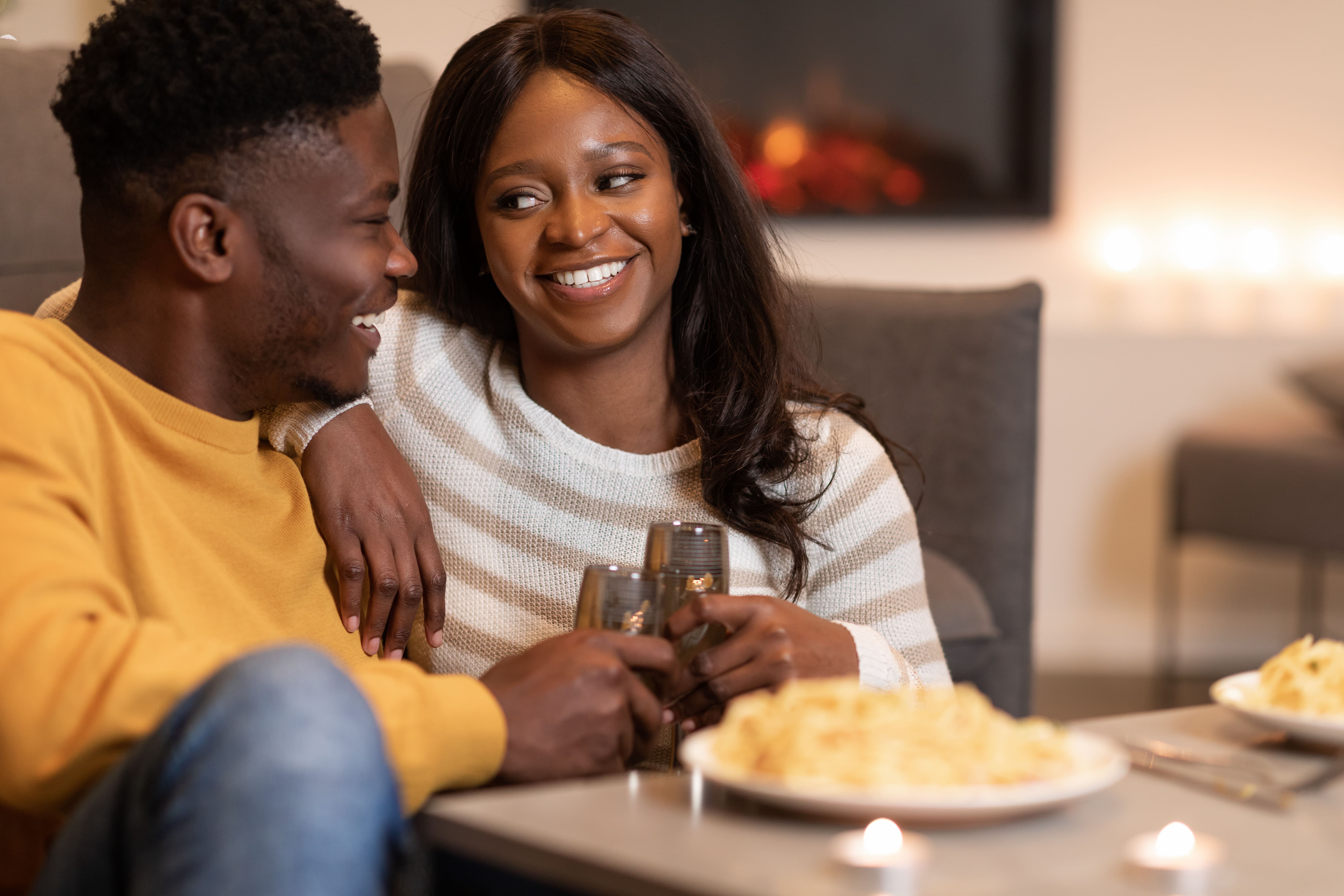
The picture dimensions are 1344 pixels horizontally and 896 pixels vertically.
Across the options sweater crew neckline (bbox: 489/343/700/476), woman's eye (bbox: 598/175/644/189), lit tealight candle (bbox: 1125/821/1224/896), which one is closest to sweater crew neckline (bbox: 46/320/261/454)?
sweater crew neckline (bbox: 489/343/700/476)

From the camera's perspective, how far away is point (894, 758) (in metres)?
0.71

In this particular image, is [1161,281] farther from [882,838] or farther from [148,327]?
[882,838]

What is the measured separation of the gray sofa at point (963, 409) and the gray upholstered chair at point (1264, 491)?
44.1 inches

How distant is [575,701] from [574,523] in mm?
521

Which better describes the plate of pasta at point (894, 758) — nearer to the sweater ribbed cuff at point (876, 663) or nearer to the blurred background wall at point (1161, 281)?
the sweater ribbed cuff at point (876, 663)

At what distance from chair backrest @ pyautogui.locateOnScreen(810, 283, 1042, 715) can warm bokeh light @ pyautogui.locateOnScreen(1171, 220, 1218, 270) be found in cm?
159

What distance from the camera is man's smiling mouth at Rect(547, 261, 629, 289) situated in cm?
140

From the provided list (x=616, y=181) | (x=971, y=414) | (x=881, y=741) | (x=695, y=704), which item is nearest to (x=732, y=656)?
(x=695, y=704)

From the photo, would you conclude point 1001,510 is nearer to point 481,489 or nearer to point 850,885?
point 481,489

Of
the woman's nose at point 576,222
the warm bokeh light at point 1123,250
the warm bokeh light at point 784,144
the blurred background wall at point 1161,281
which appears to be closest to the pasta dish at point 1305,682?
the woman's nose at point 576,222

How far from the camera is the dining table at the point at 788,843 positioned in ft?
2.10

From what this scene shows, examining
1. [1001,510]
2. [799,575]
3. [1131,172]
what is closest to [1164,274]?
[1131,172]

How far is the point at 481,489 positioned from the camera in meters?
1.46

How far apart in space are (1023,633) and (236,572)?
1416 mm
